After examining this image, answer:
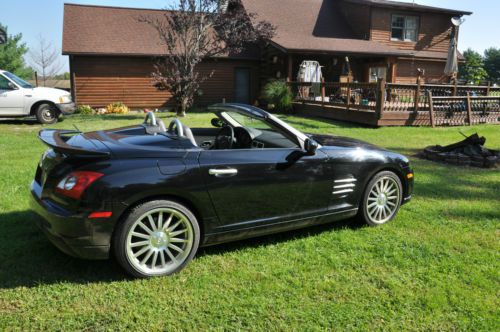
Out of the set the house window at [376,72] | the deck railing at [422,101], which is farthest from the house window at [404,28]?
the deck railing at [422,101]

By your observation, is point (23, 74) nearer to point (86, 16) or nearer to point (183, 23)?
point (86, 16)

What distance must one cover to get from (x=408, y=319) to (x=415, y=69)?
Answer: 2415 cm

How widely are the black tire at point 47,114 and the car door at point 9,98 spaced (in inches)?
20.4

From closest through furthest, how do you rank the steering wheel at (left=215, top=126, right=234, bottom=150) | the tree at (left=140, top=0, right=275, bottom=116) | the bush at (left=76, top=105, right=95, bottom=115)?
the steering wheel at (left=215, top=126, right=234, bottom=150) < the tree at (left=140, top=0, right=275, bottom=116) < the bush at (left=76, top=105, right=95, bottom=115)

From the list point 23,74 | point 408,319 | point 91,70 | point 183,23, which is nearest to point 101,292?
point 408,319

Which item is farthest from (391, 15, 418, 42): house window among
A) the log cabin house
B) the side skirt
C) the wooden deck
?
the side skirt

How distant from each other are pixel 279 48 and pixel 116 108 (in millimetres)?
8012

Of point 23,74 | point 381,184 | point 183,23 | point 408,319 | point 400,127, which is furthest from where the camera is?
point 23,74

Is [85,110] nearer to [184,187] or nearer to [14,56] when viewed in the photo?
[184,187]

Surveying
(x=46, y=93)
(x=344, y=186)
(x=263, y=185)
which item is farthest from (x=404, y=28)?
(x=263, y=185)

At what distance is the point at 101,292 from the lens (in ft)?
9.85

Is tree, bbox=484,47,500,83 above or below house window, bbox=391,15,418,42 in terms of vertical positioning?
above

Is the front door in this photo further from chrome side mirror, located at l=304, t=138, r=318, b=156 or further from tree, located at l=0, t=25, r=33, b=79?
tree, located at l=0, t=25, r=33, b=79

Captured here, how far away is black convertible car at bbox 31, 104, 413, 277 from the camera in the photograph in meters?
2.99
